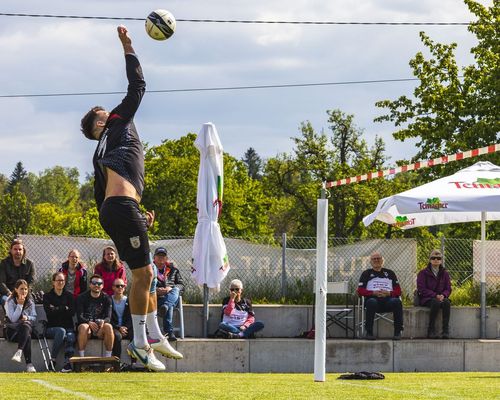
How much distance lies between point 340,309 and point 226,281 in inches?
84.7

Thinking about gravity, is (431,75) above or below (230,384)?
above

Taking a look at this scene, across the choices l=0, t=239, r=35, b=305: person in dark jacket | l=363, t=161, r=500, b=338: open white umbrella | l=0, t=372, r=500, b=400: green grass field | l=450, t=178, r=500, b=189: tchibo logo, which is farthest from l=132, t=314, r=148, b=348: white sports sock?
l=450, t=178, r=500, b=189: tchibo logo

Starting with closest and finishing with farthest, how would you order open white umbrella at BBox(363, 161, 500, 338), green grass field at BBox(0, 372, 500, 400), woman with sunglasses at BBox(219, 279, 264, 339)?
1. green grass field at BBox(0, 372, 500, 400)
2. open white umbrella at BBox(363, 161, 500, 338)
3. woman with sunglasses at BBox(219, 279, 264, 339)

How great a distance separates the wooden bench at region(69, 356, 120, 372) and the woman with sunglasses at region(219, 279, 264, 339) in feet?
10.0

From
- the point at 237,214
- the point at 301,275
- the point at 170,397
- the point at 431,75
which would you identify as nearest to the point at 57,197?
the point at 237,214

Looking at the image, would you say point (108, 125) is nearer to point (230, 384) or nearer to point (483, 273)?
point (230, 384)

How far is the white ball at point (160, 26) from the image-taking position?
9.18 meters

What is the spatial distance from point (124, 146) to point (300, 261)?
41.5 ft

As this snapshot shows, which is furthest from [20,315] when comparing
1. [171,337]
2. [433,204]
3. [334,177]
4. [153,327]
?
[334,177]

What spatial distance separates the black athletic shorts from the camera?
7.98 m

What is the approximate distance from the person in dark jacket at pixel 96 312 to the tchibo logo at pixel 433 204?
18.1 feet

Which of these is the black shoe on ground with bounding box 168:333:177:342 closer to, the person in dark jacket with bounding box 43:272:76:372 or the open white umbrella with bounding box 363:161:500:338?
the person in dark jacket with bounding box 43:272:76:372

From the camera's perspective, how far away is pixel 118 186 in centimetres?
806

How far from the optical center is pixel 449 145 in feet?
126
